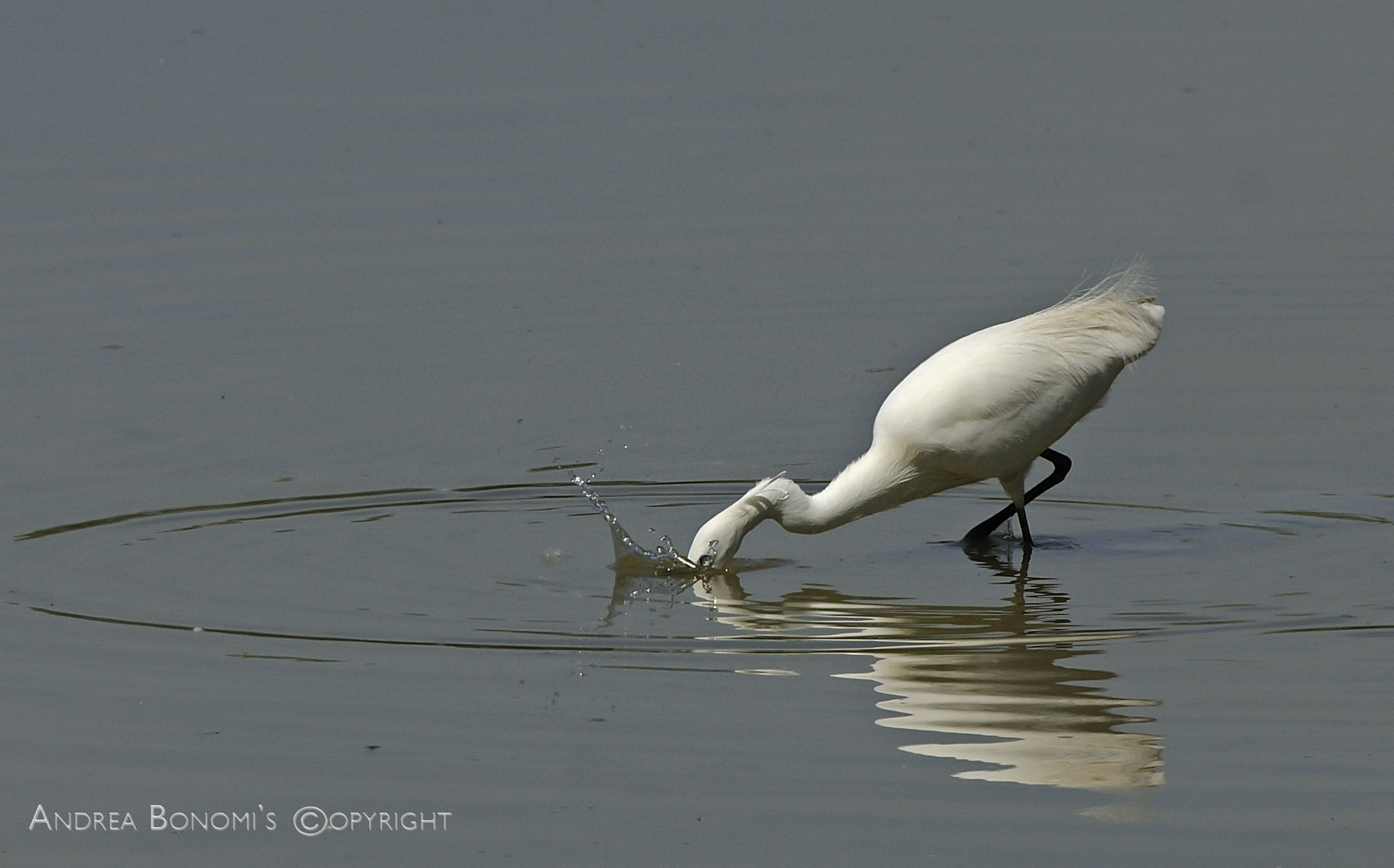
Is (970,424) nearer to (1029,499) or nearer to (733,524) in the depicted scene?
(1029,499)

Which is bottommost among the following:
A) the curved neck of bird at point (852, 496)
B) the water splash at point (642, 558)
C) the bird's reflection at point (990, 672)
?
the bird's reflection at point (990, 672)

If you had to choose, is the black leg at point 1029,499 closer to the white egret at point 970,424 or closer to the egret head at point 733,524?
the white egret at point 970,424

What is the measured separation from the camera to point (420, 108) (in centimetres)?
1780

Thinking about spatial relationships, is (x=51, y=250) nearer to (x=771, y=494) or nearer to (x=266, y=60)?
(x=266, y=60)

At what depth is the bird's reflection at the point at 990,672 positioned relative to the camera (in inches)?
304

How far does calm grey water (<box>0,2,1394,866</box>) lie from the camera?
7.56 meters

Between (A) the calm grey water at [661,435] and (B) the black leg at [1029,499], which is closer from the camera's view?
(A) the calm grey water at [661,435]

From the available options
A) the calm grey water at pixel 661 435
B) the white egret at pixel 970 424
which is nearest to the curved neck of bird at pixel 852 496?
the white egret at pixel 970 424

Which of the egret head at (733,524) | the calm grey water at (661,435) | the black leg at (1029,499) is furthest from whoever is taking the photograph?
the black leg at (1029,499)

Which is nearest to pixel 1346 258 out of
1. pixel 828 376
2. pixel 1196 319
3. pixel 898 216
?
pixel 1196 319

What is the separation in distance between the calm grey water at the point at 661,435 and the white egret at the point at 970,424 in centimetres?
35

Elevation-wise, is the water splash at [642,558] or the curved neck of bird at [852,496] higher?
the curved neck of bird at [852,496]

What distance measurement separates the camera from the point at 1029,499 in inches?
457

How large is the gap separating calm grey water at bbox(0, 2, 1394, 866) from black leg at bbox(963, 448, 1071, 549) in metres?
0.16
